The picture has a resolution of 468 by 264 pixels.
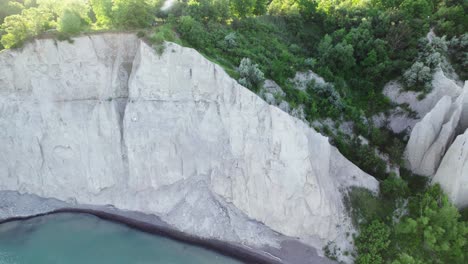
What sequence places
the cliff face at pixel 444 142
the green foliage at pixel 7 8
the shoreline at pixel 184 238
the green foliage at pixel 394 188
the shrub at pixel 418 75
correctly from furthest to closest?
the green foliage at pixel 7 8 → the shrub at pixel 418 75 → the shoreline at pixel 184 238 → the green foliage at pixel 394 188 → the cliff face at pixel 444 142

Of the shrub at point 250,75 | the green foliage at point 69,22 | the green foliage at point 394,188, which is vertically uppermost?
the green foliage at point 69,22

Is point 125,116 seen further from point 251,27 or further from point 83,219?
point 251,27

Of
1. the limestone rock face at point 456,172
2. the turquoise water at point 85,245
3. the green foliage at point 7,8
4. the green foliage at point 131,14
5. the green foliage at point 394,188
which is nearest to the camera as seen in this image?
the limestone rock face at point 456,172

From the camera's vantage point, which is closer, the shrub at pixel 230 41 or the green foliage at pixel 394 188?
the green foliage at pixel 394 188

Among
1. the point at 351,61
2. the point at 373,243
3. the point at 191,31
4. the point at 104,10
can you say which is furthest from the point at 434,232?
the point at 104,10

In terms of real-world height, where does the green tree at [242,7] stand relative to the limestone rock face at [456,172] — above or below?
above

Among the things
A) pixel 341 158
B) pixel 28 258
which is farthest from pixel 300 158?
pixel 28 258

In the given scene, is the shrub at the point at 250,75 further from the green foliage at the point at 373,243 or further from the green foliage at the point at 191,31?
the green foliage at the point at 373,243

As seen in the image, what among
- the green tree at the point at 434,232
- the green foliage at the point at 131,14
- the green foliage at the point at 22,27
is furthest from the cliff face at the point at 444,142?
the green foliage at the point at 22,27
